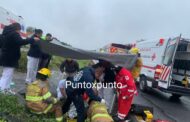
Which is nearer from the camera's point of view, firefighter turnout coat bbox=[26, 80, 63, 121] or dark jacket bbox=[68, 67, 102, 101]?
dark jacket bbox=[68, 67, 102, 101]

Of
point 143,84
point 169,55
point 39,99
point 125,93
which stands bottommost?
point 143,84

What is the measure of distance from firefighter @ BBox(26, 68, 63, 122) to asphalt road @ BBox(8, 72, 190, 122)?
199cm

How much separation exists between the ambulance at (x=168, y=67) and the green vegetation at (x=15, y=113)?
680 centimetres

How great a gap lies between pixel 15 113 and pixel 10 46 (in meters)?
1.85

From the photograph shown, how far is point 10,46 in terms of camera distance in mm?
9016

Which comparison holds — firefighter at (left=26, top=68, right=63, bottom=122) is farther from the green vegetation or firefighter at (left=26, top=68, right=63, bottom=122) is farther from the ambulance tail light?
the ambulance tail light

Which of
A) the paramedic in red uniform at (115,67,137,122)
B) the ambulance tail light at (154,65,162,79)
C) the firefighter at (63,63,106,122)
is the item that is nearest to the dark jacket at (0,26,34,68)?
the firefighter at (63,63,106,122)

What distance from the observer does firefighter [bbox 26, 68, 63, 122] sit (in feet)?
26.5

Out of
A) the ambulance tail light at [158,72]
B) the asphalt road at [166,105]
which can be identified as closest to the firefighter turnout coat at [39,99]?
the asphalt road at [166,105]

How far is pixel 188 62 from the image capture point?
1564 centimetres

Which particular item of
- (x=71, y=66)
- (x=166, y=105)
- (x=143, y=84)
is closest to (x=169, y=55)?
(x=166, y=105)

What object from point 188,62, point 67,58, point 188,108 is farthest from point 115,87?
point 188,62

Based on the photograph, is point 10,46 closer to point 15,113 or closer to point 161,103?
point 15,113

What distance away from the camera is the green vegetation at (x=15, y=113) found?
24.7 feet
